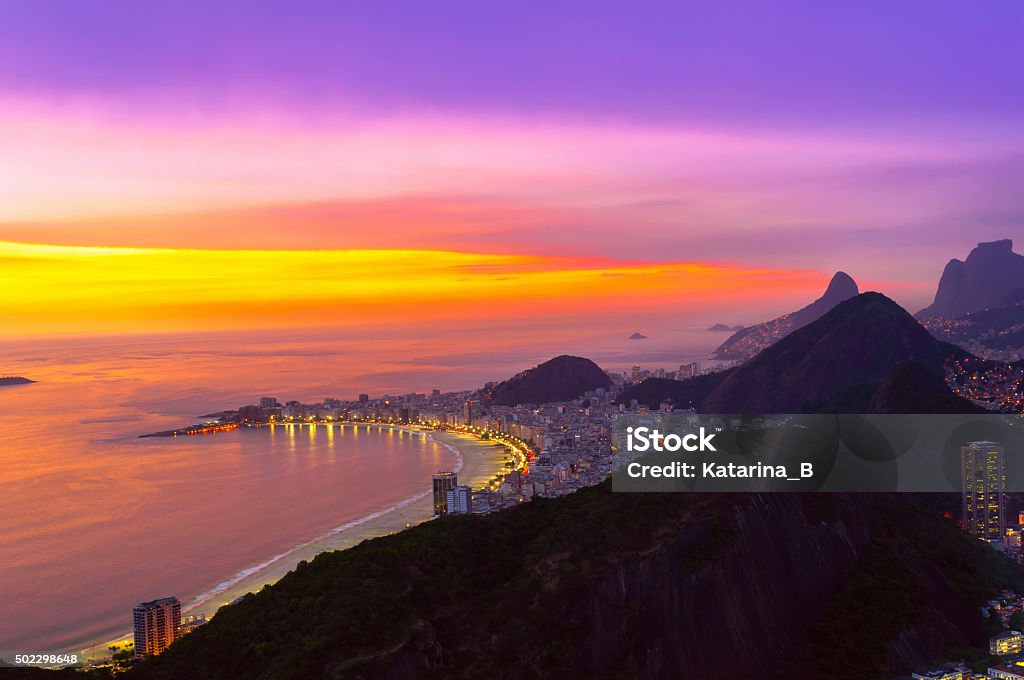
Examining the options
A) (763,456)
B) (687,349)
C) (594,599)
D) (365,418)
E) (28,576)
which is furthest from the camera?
(687,349)

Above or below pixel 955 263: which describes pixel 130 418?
below

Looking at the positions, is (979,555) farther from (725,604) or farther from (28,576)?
(28,576)

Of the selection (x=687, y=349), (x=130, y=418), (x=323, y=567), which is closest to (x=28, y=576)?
(x=323, y=567)

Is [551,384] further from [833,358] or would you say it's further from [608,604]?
[608,604]

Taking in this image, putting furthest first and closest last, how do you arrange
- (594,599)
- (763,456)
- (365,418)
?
(365,418) → (763,456) → (594,599)
